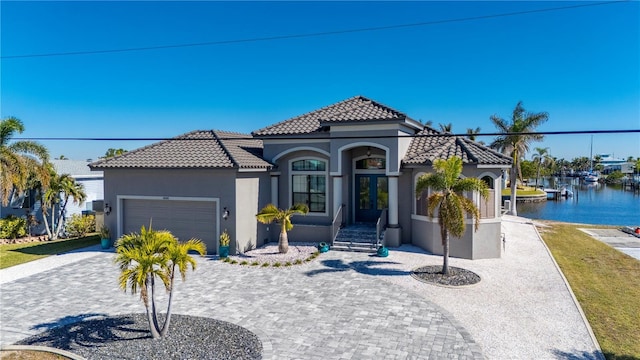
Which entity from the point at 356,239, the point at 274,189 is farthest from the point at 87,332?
the point at 274,189

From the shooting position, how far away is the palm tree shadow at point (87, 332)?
325 inches

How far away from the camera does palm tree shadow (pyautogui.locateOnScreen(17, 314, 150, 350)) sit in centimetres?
825

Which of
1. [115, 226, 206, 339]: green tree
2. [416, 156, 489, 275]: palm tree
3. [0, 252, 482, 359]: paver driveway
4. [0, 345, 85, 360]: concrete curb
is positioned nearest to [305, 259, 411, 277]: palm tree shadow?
[0, 252, 482, 359]: paver driveway

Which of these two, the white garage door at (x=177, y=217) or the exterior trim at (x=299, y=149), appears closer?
the white garage door at (x=177, y=217)

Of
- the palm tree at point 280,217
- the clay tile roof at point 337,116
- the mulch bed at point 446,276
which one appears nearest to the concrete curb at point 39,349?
the palm tree at point 280,217

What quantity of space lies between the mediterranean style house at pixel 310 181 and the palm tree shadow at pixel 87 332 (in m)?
6.89

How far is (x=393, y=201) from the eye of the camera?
57.0 ft

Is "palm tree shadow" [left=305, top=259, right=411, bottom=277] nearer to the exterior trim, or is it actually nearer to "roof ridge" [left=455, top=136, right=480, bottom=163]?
"roof ridge" [left=455, top=136, right=480, bottom=163]

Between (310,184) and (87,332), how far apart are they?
12.1 m

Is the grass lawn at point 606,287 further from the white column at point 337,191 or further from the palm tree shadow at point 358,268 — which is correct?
the white column at point 337,191

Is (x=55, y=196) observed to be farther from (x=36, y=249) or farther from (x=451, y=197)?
(x=451, y=197)

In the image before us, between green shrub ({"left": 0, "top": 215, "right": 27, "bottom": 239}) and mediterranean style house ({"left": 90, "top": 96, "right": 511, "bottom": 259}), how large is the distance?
7.47 meters

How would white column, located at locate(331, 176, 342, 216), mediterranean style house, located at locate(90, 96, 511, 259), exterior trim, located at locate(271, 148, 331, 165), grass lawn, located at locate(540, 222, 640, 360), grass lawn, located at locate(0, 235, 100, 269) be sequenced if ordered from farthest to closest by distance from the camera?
Answer: exterior trim, located at locate(271, 148, 331, 165) < white column, located at locate(331, 176, 342, 216) < mediterranean style house, located at locate(90, 96, 511, 259) < grass lawn, located at locate(0, 235, 100, 269) < grass lawn, located at locate(540, 222, 640, 360)

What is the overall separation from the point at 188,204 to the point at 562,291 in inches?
582
